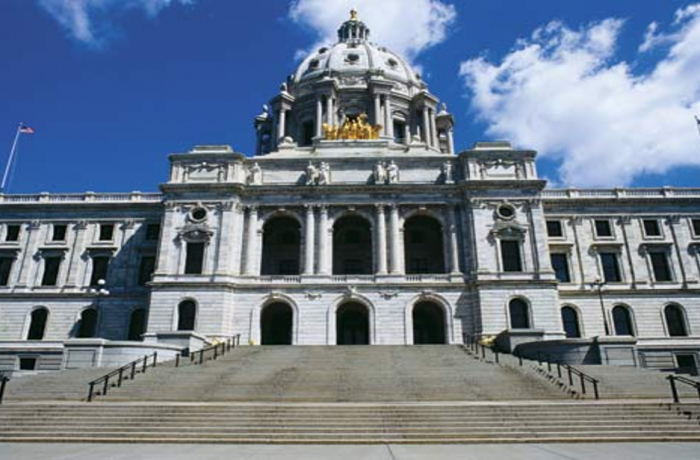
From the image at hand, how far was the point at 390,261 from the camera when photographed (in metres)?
40.5

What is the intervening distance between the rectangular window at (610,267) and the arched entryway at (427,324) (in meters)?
15.6

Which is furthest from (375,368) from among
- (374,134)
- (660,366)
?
(374,134)

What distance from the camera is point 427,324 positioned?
137 ft

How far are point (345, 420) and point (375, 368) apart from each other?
10.1 m

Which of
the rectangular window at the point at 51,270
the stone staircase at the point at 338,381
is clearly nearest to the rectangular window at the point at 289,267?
the stone staircase at the point at 338,381

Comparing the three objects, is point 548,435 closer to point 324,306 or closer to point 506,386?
point 506,386

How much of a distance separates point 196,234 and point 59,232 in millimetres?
15594

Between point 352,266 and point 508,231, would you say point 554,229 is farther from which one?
point 352,266

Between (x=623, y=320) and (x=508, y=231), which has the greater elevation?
(x=508, y=231)

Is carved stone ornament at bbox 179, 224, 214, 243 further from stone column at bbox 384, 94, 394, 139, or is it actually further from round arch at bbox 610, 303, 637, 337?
round arch at bbox 610, 303, 637, 337

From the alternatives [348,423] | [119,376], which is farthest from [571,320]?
[119,376]

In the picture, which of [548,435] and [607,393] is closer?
[548,435]

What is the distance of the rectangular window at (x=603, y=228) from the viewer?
44.5 m

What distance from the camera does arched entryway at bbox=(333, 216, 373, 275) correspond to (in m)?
44.5
